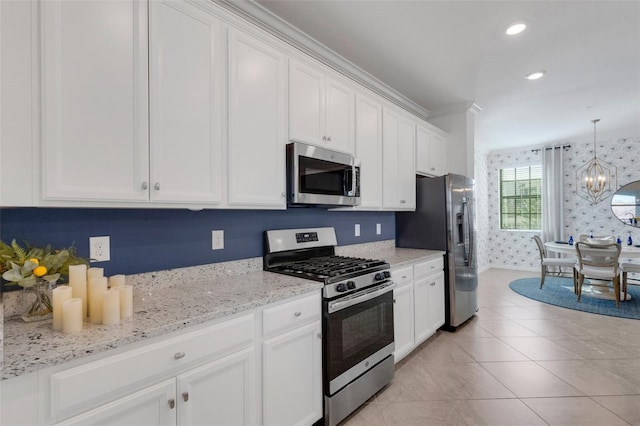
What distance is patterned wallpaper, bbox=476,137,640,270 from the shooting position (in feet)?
19.3

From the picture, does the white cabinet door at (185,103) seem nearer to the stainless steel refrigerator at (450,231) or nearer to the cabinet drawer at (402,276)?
the cabinet drawer at (402,276)

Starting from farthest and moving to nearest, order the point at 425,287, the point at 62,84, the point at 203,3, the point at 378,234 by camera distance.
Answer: the point at 378,234, the point at 425,287, the point at 203,3, the point at 62,84

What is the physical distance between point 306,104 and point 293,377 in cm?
179

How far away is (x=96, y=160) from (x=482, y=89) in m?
3.90

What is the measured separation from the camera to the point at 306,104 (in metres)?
2.24

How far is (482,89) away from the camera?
11.9ft

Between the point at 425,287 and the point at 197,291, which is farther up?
the point at 197,291

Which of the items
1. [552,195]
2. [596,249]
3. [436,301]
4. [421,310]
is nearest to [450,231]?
[436,301]

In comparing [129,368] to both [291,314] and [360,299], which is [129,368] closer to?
[291,314]

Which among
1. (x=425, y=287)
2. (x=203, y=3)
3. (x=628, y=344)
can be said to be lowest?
(x=628, y=344)

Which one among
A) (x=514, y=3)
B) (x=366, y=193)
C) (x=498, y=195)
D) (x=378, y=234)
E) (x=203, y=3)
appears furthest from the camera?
(x=498, y=195)

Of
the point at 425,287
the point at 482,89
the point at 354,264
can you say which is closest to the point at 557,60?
the point at 482,89

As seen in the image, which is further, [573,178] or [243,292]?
[573,178]

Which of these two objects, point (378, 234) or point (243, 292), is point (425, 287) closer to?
point (378, 234)
